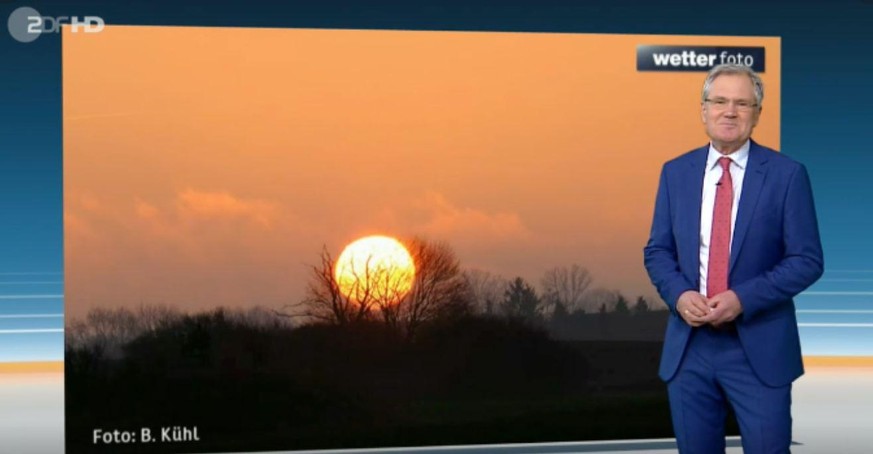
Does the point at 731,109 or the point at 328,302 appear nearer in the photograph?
the point at 731,109

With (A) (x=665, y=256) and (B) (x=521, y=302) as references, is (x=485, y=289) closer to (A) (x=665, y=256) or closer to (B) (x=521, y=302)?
(B) (x=521, y=302)

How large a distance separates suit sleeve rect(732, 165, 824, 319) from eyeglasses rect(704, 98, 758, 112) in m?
0.26

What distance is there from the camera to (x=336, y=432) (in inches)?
283

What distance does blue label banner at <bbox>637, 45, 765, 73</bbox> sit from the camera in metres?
7.32

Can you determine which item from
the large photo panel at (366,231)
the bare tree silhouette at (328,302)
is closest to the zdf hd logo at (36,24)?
the large photo panel at (366,231)

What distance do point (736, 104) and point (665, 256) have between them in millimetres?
538

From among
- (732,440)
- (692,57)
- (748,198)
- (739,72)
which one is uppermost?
(692,57)

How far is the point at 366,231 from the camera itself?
7082 millimetres

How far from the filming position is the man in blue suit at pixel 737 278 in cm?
377

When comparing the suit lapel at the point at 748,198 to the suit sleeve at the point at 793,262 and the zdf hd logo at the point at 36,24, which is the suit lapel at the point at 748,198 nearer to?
the suit sleeve at the point at 793,262

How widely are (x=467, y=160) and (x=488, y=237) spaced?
1.55 feet

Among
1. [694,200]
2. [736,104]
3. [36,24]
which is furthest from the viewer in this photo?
[36,24]

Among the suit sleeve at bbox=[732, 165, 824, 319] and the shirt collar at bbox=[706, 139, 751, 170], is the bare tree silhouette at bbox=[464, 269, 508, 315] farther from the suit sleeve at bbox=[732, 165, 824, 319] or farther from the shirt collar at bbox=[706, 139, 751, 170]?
the suit sleeve at bbox=[732, 165, 824, 319]

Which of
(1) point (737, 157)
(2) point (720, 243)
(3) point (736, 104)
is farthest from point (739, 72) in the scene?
(2) point (720, 243)
